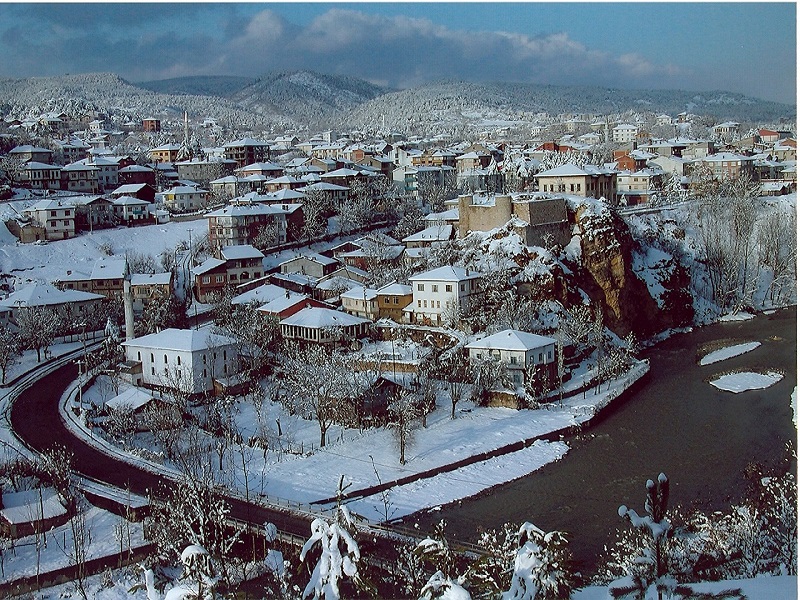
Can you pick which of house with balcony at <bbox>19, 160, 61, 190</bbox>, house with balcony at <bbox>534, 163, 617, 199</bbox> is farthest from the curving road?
house with balcony at <bbox>19, 160, 61, 190</bbox>

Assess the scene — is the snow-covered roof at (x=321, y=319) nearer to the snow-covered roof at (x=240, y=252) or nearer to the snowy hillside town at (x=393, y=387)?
the snowy hillside town at (x=393, y=387)

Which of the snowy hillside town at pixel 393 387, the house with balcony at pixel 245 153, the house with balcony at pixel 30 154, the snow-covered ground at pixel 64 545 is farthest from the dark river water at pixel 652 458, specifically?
the house with balcony at pixel 30 154

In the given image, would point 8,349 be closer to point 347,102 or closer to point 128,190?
point 128,190

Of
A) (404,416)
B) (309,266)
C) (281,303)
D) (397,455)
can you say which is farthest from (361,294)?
(397,455)

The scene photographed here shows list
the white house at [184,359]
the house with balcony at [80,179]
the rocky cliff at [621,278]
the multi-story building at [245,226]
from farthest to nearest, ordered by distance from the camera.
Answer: the house with balcony at [80,179]
the multi-story building at [245,226]
the rocky cliff at [621,278]
the white house at [184,359]

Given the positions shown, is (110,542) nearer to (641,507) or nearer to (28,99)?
(641,507)
